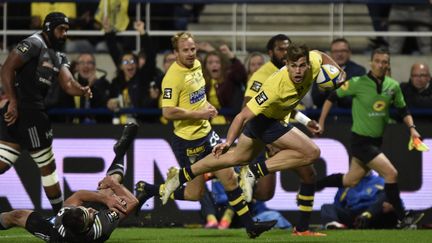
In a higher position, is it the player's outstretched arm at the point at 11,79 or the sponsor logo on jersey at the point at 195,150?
the player's outstretched arm at the point at 11,79

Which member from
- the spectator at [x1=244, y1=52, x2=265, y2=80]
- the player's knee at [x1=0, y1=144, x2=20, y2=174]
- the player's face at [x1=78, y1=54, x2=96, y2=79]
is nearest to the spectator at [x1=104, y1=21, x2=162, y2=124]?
the player's face at [x1=78, y1=54, x2=96, y2=79]

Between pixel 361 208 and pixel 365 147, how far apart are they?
919 mm

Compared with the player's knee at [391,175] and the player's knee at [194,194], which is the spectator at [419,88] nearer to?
the player's knee at [391,175]

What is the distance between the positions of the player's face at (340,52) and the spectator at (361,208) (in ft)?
5.71

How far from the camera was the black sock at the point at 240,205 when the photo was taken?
16797mm

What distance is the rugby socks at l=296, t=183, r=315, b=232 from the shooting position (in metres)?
17.8

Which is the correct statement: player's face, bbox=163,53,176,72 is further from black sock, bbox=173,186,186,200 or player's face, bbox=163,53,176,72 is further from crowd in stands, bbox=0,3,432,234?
black sock, bbox=173,186,186,200

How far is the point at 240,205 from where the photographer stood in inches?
670

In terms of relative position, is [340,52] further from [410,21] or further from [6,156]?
[6,156]

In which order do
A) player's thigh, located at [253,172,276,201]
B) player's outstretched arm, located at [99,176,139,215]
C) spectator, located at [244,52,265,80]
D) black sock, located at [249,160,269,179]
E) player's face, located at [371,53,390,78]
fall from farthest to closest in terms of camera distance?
spectator, located at [244,52,265,80] < player's thigh, located at [253,172,276,201] < player's face, located at [371,53,390,78] < black sock, located at [249,160,269,179] < player's outstretched arm, located at [99,176,139,215]

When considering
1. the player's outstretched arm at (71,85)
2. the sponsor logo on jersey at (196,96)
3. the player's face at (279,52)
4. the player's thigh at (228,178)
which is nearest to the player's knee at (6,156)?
the player's outstretched arm at (71,85)

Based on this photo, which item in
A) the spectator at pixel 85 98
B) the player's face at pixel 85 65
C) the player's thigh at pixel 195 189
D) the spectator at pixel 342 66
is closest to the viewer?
the player's thigh at pixel 195 189

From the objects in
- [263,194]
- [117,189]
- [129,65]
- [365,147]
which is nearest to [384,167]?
[365,147]

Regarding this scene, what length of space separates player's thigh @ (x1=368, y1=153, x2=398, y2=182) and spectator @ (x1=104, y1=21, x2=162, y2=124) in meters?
3.52
